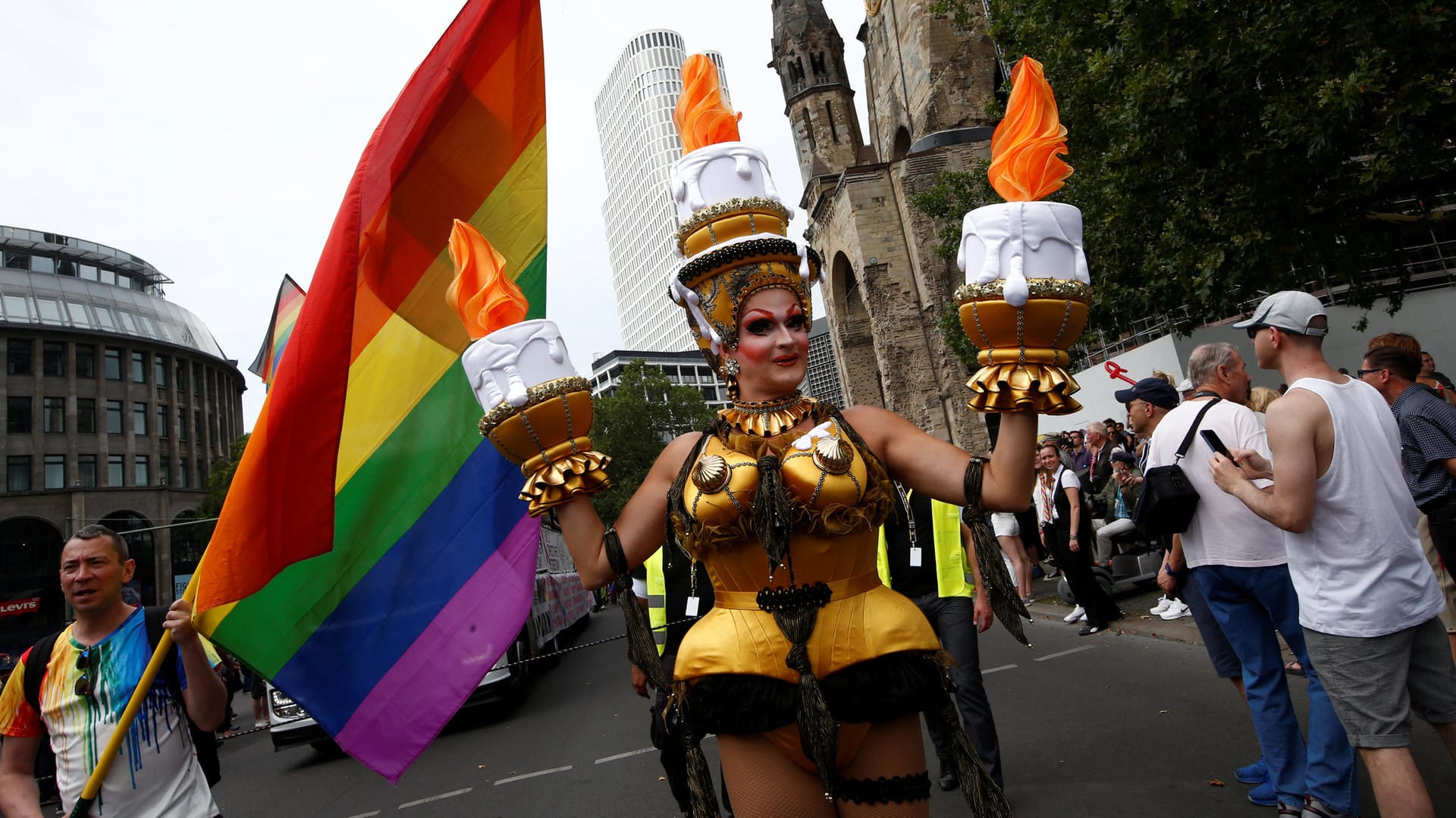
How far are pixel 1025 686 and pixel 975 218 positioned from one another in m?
5.83

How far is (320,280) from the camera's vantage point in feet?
9.20

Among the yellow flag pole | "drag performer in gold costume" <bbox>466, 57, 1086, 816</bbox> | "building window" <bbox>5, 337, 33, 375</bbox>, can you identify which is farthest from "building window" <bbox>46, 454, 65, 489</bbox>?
"drag performer in gold costume" <bbox>466, 57, 1086, 816</bbox>

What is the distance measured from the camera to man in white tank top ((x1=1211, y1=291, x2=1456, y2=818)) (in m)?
2.79

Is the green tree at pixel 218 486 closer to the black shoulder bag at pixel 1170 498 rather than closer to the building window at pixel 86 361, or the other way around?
the building window at pixel 86 361

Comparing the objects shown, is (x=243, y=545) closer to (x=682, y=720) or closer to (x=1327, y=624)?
(x=682, y=720)

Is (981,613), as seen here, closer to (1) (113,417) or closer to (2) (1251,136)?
(2) (1251,136)

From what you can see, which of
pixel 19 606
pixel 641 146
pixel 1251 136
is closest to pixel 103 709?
pixel 1251 136

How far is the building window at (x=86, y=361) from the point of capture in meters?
44.2

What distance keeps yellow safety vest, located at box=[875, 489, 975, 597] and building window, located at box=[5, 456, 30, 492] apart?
162 ft

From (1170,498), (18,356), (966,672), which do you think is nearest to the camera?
(1170,498)

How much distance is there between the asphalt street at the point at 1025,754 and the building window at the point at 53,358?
43.0 meters

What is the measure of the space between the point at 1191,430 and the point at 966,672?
5.34 ft

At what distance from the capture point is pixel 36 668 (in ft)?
10.4

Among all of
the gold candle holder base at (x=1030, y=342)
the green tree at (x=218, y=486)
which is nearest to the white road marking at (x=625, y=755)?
the gold candle holder base at (x=1030, y=342)
